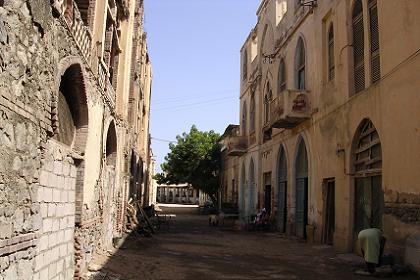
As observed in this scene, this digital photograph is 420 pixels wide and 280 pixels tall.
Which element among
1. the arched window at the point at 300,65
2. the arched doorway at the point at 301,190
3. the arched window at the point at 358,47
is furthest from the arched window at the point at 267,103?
the arched window at the point at 358,47

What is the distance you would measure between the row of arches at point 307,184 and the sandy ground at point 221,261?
1375 millimetres

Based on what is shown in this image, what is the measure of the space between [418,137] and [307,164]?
314 inches

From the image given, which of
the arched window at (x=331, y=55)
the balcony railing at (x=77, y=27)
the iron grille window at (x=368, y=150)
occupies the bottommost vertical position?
the iron grille window at (x=368, y=150)

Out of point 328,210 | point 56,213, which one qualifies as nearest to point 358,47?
point 328,210

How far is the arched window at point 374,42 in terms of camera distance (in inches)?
456

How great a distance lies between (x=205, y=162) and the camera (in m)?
39.3

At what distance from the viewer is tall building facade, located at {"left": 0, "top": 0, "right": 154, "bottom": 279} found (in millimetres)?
4586

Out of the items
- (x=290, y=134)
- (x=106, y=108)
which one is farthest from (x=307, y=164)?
(x=106, y=108)

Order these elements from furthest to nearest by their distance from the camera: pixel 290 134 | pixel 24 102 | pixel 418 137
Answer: pixel 290 134, pixel 418 137, pixel 24 102

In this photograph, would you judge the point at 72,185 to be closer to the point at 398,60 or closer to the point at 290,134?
the point at 398,60

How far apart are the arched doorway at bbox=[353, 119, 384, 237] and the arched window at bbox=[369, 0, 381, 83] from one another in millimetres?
1256

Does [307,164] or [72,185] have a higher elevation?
[307,164]

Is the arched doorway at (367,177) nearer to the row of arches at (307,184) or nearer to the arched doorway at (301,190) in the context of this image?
the row of arches at (307,184)

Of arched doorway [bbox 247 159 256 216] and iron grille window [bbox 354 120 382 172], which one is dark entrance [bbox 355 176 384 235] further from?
arched doorway [bbox 247 159 256 216]
